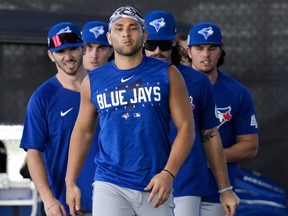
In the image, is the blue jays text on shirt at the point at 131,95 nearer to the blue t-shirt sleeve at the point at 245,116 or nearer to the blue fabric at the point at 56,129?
the blue fabric at the point at 56,129

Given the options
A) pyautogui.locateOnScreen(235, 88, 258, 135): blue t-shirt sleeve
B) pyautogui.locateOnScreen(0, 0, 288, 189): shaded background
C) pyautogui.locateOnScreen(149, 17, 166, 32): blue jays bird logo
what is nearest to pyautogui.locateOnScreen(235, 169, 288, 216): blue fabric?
pyautogui.locateOnScreen(0, 0, 288, 189): shaded background

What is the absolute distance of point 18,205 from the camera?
838 cm

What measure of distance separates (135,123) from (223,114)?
1.68 m

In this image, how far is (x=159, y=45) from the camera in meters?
7.09

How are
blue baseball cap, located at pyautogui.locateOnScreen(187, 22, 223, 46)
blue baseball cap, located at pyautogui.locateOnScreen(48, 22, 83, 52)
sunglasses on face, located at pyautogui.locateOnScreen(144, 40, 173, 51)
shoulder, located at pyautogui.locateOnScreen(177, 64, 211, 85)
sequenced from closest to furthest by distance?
→ shoulder, located at pyautogui.locateOnScreen(177, 64, 211, 85) → sunglasses on face, located at pyautogui.locateOnScreen(144, 40, 173, 51) → blue baseball cap, located at pyautogui.locateOnScreen(48, 22, 83, 52) → blue baseball cap, located at pyautogui.locateOnScreen(187, 22, 223, 46)

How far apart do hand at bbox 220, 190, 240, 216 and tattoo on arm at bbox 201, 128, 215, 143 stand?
11.8 inches

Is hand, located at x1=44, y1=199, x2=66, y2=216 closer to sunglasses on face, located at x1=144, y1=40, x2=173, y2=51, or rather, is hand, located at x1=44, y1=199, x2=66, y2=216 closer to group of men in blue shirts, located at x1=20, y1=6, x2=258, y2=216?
group of men in blue shirts, located at x1=20, y1=6, x2=258, y2=216

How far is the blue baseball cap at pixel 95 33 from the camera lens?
823cm

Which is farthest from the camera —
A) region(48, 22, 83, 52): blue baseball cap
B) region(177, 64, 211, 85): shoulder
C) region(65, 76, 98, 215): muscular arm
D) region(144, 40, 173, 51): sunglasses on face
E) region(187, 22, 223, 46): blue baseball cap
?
Result: region(187, 22, 223, 46): blue baseball cap

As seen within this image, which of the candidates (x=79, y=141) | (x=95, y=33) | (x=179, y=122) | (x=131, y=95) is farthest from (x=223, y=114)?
(x=131, y=95)

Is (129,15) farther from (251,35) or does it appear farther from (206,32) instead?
(251,35)

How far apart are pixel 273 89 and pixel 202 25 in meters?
2.43

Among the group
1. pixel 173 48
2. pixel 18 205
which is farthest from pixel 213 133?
pixel 18 205

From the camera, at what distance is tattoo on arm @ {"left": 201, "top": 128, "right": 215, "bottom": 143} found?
682cm
